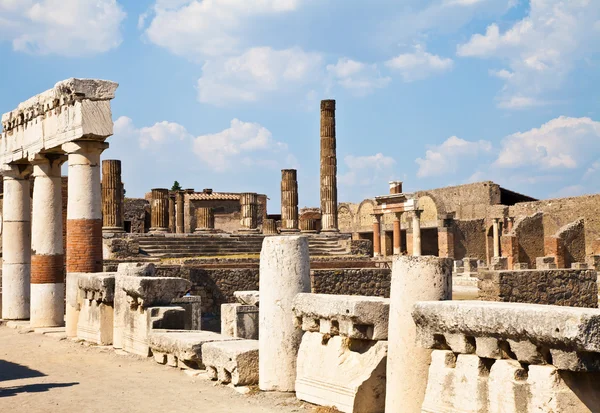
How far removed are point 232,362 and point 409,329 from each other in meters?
2.28

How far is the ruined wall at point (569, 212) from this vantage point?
3562 centimetres

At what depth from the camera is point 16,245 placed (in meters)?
14.0

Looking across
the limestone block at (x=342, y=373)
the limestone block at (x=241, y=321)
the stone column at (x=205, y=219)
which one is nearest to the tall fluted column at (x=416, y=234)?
the stone column at (x=205, y=219)

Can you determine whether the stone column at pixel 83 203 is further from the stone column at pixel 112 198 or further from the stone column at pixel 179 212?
the stone column at pixel 179 212

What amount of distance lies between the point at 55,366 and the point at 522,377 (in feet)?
19.7

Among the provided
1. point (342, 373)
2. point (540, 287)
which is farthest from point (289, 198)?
point (342, 373)

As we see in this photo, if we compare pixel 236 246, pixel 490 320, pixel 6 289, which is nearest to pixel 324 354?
pixel 490 320

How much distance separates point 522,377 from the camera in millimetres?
4285

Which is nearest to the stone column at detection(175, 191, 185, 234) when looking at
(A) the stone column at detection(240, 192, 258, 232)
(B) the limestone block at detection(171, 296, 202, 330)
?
(A) the stone column at detection(240, 192, 258, 232)

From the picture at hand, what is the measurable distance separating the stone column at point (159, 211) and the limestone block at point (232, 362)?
22207 mm

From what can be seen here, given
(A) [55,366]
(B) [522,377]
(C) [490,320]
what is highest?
(C) [490,320]

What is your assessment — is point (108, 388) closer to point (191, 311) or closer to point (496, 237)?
point (191, 311)

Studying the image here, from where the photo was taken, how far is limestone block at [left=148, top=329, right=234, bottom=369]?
305 inches

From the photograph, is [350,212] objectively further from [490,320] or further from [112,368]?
[490,320]
